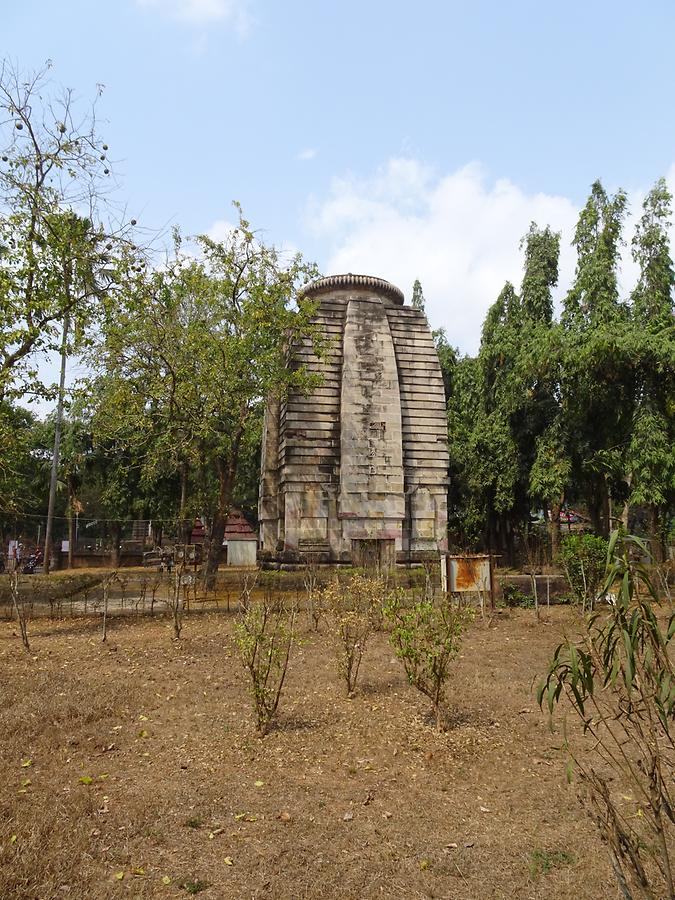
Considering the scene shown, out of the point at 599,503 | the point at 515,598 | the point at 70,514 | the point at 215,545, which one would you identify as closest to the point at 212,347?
the point at 215,545

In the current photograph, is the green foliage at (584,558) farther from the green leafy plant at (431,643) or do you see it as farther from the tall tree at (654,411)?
the green leafy plant at (431,643)

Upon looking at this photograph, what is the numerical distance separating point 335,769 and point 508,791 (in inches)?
55.8

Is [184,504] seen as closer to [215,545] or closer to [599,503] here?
[215,545]

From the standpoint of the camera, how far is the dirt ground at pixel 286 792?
12.6 ft

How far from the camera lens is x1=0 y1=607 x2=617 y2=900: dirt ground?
384cm

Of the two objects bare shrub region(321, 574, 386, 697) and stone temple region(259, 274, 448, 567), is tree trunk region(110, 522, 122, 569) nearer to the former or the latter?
stone temple region(259, 274, 448, 567)

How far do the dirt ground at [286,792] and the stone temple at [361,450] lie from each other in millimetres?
9791

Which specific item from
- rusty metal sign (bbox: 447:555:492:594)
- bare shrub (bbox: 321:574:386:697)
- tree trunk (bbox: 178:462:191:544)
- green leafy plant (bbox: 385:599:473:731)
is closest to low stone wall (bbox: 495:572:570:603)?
rusty metal sign (bbox: 447:555:492:594)

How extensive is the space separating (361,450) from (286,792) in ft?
46.7

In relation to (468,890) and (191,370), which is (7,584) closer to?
(191,370)

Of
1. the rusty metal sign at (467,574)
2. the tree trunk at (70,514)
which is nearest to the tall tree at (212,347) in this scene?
the rusty metal sign at (467,574)

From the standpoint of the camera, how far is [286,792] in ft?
16.7

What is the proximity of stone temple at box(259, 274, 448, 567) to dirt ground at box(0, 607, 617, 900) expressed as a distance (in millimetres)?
9791

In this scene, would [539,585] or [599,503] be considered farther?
[599,503]
